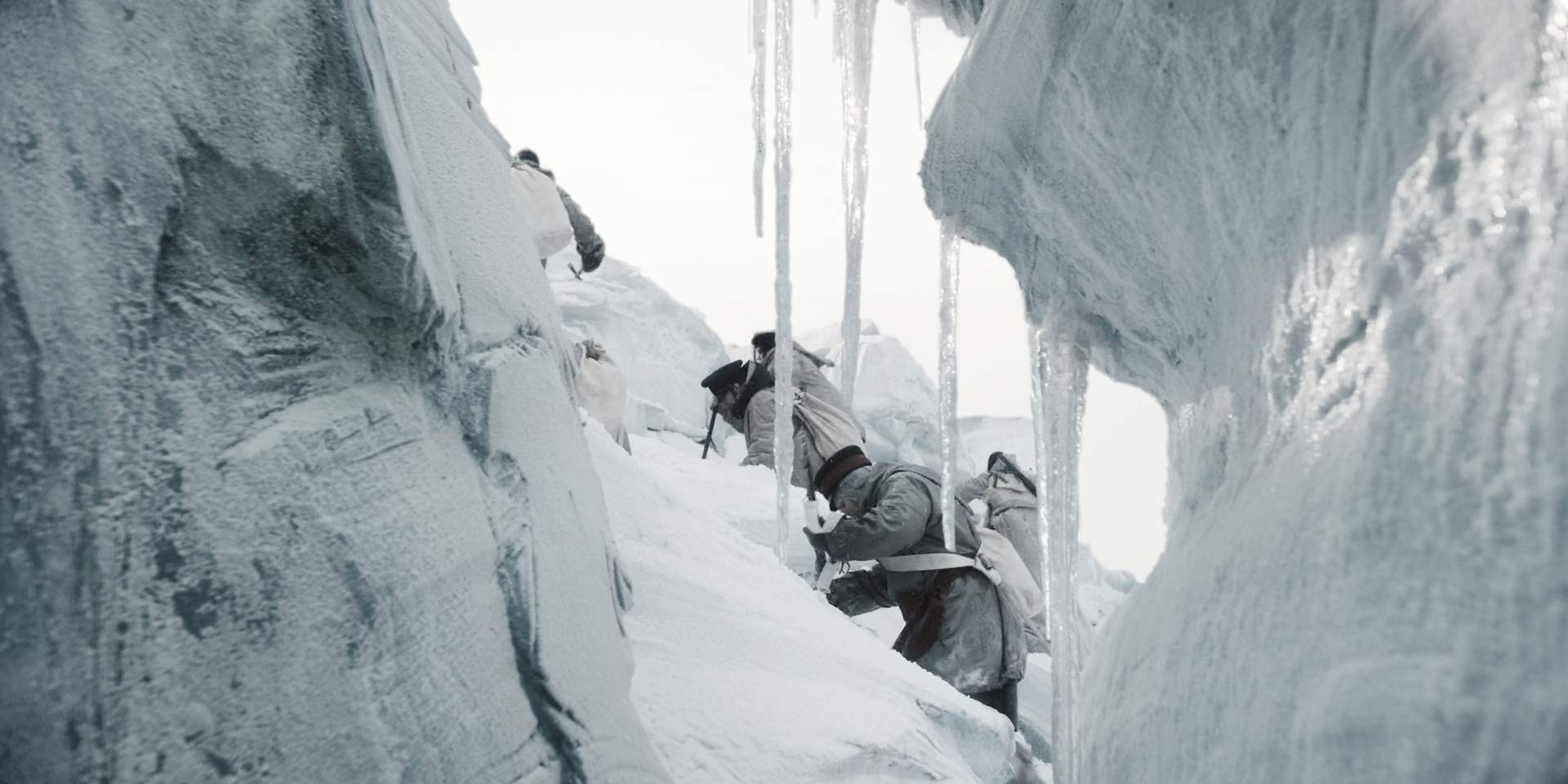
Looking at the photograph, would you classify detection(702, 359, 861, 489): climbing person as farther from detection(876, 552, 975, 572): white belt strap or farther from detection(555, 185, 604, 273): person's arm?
detection(555, 185, 604, 273): person's arm

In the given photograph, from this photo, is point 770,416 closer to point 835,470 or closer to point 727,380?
point 727,380

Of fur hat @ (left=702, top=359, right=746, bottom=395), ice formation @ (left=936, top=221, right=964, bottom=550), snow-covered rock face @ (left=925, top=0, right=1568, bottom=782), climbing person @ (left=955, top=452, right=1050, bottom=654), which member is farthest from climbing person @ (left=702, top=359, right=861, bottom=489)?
snow-covered rock face @ (left=925, top=0, right=1568, bottom=782)

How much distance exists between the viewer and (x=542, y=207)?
4.09 meters

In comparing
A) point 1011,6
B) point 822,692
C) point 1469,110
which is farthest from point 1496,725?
point 822,692

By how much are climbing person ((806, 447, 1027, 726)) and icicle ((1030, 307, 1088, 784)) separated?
6.56 feet

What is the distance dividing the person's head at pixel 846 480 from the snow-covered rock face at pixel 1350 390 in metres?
2.83

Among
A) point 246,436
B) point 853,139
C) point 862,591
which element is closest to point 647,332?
point 862,591

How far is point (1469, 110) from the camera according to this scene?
2.27 feet

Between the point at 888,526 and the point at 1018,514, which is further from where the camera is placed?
the point at 1018,514

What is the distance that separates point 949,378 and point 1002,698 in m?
2.36

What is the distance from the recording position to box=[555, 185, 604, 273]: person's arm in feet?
15.9

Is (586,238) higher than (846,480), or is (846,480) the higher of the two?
(586,238)

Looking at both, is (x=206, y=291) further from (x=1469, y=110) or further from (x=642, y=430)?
(x=642, y=430)

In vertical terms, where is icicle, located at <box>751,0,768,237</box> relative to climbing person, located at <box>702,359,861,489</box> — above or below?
above
